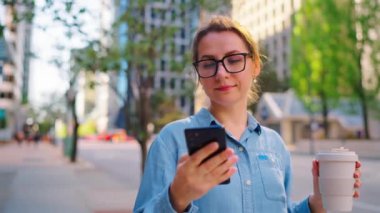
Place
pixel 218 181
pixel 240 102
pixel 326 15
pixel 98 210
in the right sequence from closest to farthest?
pixel 218 181, pixel 240 102, pixel 98 210, pixel 326 15

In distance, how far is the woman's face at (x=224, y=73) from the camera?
5.54 ft

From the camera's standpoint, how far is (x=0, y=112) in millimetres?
61344

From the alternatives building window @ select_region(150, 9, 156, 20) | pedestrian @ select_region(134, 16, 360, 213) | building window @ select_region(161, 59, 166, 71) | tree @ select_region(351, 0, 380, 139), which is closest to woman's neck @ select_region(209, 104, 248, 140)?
pedestrian @ select_region(134, 16, 360, 213)

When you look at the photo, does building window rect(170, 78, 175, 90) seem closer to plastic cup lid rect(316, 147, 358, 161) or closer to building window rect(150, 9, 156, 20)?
building window rect(150, 9, 156, 20)

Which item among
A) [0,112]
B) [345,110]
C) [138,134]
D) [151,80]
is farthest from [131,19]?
[0,112]

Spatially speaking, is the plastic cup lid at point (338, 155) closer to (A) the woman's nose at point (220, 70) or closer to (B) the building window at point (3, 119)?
(A) the woman's nose at point (220, 70)

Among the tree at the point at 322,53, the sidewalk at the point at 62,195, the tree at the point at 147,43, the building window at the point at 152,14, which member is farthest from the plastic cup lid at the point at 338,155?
the tree at the point at 322,53

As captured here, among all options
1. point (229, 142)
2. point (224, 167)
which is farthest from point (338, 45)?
point (224, 167)

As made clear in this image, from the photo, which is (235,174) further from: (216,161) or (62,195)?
(62,195)

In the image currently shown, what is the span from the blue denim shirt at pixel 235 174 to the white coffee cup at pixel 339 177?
0.18 m

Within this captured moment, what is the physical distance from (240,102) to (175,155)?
1.17 ft

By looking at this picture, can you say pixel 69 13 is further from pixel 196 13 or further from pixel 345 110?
pixel 345 110

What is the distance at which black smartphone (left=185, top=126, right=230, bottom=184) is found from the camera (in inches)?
48.8

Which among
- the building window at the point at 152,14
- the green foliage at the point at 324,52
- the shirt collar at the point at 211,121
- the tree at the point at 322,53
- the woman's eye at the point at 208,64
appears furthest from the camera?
the tree at the point at 322,53
